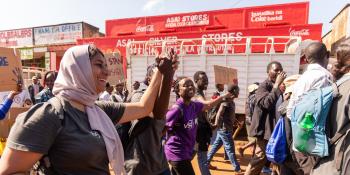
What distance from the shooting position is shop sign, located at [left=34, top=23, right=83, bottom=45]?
21516mm

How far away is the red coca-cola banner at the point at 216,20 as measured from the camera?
36.6 feet

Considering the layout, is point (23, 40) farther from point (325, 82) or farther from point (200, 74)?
point (325, 82)

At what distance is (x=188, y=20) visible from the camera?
42.6ft

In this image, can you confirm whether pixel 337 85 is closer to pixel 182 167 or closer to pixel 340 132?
pixel 340 132

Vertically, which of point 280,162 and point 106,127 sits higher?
point 106,127

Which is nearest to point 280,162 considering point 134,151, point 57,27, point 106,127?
point 134,151

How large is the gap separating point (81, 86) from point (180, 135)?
184cm

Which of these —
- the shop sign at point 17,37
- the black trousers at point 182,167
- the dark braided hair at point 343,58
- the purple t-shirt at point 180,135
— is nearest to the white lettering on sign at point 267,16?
the purple t-shirt at point 180,135

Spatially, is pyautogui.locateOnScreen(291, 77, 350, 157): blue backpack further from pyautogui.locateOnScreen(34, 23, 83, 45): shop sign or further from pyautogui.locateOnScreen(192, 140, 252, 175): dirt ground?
pyautogui.locateOnScreen(34, 23, 83, 45): shop sign

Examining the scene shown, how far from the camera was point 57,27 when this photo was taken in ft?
72.6

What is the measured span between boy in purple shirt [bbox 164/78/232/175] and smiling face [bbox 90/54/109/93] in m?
1.58

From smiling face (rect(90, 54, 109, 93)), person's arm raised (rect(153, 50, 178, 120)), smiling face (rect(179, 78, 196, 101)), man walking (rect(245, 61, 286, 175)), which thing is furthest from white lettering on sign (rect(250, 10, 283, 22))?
smiling face (rect(90, 54, 109, 93))

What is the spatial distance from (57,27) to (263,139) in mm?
21488

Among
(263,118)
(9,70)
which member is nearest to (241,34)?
(263,118)
